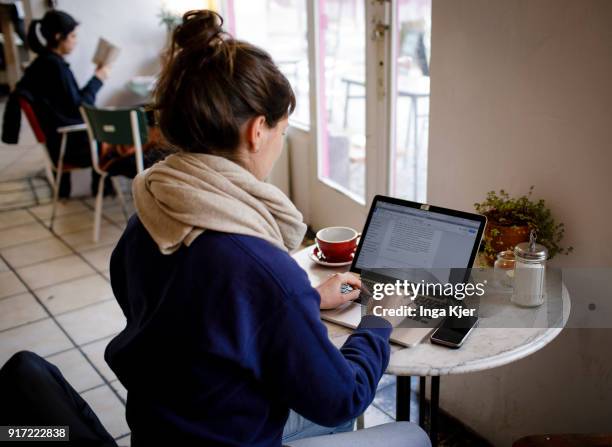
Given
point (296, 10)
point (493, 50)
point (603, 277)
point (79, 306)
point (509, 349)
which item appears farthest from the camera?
point (296, 10)

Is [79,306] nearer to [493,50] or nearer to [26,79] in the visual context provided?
[26,79]

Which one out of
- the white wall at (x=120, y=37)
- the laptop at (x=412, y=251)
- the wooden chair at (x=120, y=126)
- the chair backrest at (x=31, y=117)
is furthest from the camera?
the white wall at (x=120, y=37)

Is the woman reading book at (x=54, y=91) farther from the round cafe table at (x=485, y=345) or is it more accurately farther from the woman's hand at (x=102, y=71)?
the round cafe table at (x=485, y=345)

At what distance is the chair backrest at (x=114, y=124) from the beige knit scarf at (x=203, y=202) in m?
2.53

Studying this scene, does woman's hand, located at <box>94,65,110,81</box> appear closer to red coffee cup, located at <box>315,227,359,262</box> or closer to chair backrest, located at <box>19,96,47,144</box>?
chair backrest, located at <box>19,96,47,144</box>

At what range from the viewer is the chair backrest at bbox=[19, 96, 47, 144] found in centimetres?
374

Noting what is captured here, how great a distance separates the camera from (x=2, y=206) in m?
4.37

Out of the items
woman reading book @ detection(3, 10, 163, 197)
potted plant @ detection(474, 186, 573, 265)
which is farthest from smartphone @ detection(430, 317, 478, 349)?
woman reading book @ detection(3, 10, 163, 197)

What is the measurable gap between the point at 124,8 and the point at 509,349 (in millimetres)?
4150

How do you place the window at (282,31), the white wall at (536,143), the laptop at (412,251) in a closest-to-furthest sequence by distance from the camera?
the laptop at (412,251)
the white wall at (536,143)
the window at (282,31)

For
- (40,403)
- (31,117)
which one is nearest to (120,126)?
(31,117)

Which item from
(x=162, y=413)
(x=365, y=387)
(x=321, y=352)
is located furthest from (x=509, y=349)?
(x=162, y=413)

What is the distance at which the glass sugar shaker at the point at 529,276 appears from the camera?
4.31 ft

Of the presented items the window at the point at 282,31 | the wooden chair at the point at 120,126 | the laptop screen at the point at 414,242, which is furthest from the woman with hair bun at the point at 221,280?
the wooden chair at the point at 120,126
